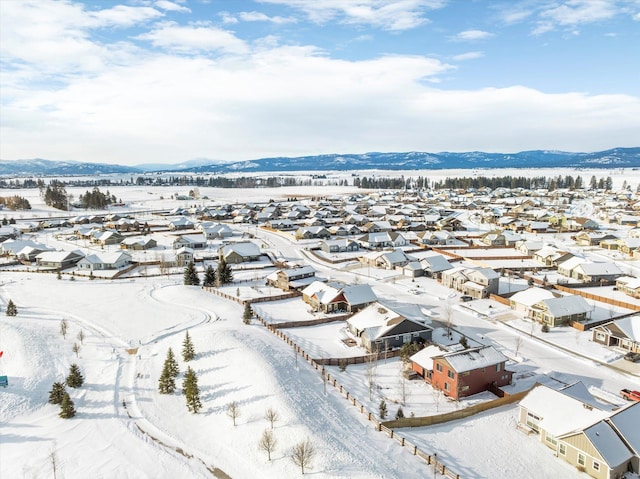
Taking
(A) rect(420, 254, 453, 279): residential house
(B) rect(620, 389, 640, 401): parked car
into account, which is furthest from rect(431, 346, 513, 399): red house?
(A) rect(420, 254, 453, 279): residential house

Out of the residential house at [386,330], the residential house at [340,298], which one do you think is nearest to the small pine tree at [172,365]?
the residential house at [386,330]

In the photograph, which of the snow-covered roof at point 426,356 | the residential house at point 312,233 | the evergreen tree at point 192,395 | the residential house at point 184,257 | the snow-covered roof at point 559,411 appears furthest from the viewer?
the residential house at point 312,233

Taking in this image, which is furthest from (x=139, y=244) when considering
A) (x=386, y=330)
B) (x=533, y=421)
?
(x=533, y=421)

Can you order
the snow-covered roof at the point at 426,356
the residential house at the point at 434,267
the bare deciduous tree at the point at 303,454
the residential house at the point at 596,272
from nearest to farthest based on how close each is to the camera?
1. the bare deciduous tree at the point at 303,454
2. the snow-covered roof at the point at 426,356
3. the residential house at the point at 596,272
4. the residential house at the point at 434,267

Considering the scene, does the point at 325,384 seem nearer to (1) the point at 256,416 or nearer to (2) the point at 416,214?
(1) the point at 256,416

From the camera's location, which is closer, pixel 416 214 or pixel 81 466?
pixel 81 466

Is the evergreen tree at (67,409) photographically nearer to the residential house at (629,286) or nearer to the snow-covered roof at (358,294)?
the snow-covered roof at (358,294)

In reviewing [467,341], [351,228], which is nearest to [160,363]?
[467,341]
